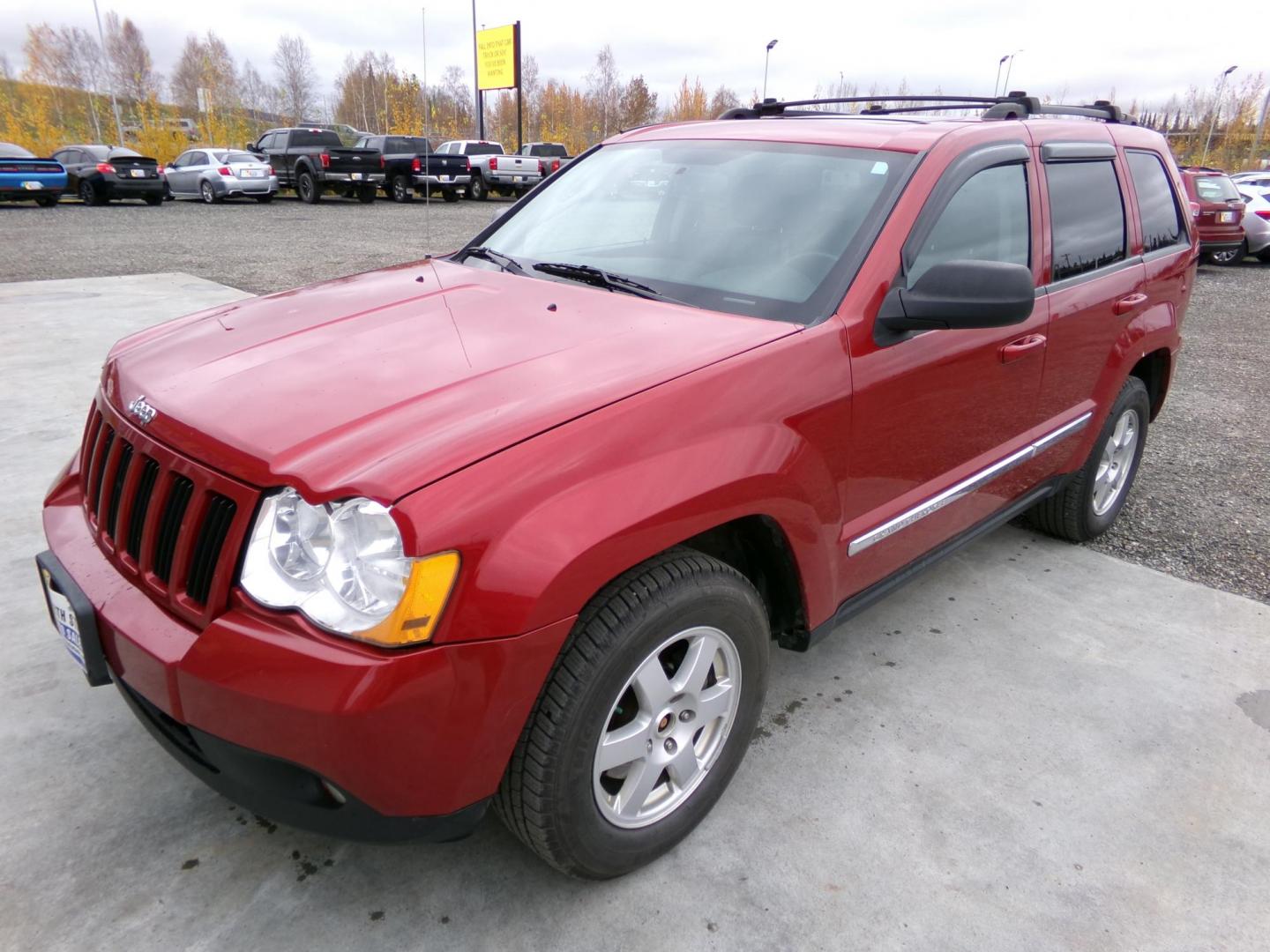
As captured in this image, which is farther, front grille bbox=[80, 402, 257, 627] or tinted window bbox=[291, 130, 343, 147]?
tinted window bbox=[291, 130, 343, 147]

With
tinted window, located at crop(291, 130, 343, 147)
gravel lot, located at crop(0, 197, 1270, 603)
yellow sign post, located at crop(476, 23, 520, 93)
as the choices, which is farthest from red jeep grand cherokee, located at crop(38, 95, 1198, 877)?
yellow sign post, located at crop(476, 23, 520, 93)

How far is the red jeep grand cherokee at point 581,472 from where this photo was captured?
159 cm

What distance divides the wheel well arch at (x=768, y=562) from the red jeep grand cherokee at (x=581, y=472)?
0.04 ft

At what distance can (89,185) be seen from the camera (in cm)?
2048

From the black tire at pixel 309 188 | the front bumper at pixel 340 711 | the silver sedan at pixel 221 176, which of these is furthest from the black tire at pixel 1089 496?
the black tire at pixel 309 188

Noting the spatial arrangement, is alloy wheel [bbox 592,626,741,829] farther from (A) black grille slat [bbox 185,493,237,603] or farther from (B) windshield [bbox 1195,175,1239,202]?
(B) windshield [bbox 1195,175,1239,202]

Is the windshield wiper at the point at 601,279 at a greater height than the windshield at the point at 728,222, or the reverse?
the windshield at the point at 728,222

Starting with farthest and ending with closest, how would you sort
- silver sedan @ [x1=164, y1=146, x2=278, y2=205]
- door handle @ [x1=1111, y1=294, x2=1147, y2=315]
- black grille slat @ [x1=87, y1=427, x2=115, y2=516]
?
silver sedan @ [x1=164, y1=146, x2=278, y2=205] < door handle @ [x1=1111, y1=294, x2=1147, y2=315] < black grille slat @ [x1=87, y1=427, x2=115, y2=516]

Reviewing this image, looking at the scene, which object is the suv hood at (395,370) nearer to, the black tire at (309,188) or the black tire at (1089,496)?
the black tire at (1089,496)

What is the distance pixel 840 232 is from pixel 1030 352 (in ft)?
3.07

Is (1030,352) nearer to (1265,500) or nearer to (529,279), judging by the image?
(529,279)

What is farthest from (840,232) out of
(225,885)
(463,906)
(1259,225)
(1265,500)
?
(1259,225)

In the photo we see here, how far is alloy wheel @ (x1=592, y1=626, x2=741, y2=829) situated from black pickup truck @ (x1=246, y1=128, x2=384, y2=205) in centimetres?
2342

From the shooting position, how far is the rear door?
3.10 m
